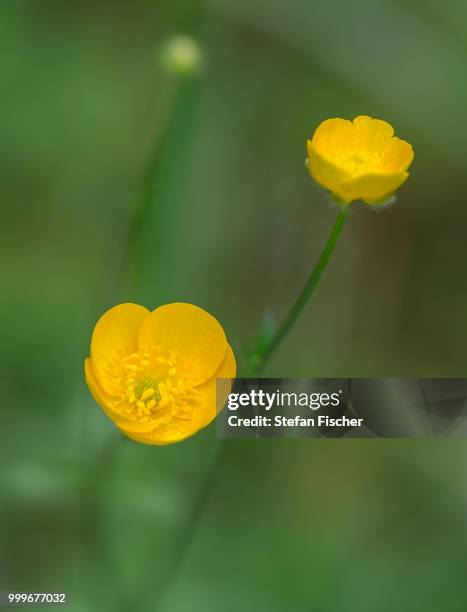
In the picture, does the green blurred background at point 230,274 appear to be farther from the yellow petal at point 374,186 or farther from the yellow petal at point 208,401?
the yellow petal at point 374,186

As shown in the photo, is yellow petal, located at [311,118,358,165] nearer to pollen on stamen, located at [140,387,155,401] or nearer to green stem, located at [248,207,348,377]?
green stem, located at [248,207,348,377]

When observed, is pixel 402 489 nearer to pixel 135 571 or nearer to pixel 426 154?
pixel 135 571

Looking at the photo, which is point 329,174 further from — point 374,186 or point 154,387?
point 154,387

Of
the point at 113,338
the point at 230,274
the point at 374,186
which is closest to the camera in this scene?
the point at 374,186

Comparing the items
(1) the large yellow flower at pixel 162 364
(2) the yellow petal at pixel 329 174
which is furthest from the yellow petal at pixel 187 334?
(2) the yellow petal at pixel 329 174

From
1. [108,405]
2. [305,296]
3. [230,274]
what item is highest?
[230,274]

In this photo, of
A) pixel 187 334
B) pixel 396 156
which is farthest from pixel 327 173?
pixel 187 334
